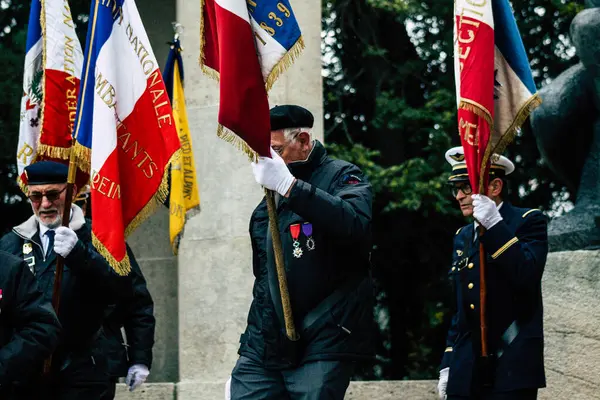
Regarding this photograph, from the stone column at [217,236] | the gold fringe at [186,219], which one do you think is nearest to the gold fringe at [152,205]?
the gold fringe at [186,219]

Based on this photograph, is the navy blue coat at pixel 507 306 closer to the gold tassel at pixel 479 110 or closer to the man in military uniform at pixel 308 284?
the gold tassel at pixel 479 110

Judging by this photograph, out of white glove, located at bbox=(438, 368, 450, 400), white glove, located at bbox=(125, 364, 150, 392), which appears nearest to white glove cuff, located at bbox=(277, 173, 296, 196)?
white glove, located at bbox=(438, 368, 450, 400)

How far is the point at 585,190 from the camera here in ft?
30.1

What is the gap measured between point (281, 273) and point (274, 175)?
1.56 feet

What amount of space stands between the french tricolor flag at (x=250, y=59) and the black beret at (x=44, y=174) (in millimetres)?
1334

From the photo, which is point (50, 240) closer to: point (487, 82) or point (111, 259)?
point (111, 259)

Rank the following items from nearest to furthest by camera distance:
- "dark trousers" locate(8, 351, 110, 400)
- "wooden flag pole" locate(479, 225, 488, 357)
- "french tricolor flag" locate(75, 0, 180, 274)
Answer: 1. "wooden flag pole" locate(479, 225, 488, 357)
2. "dark trousers" locate(8, 351, 110, 400)
3. "french tricolor flag" locate(75, 0, 180, 274)

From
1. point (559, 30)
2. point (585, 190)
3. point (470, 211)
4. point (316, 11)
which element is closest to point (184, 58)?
point (316, 11)

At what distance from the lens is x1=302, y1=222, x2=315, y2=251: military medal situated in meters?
6.14

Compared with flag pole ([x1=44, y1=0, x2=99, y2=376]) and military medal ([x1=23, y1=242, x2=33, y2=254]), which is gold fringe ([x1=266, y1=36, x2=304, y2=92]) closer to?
flag pole ([x1=44, y1=0, x2=99, y2=376])

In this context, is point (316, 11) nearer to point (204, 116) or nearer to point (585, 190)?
point (204, 116)

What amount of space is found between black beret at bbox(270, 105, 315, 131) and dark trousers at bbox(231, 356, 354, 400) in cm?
120

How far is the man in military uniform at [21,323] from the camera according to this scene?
6.10 metres

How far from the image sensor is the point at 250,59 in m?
6.31
